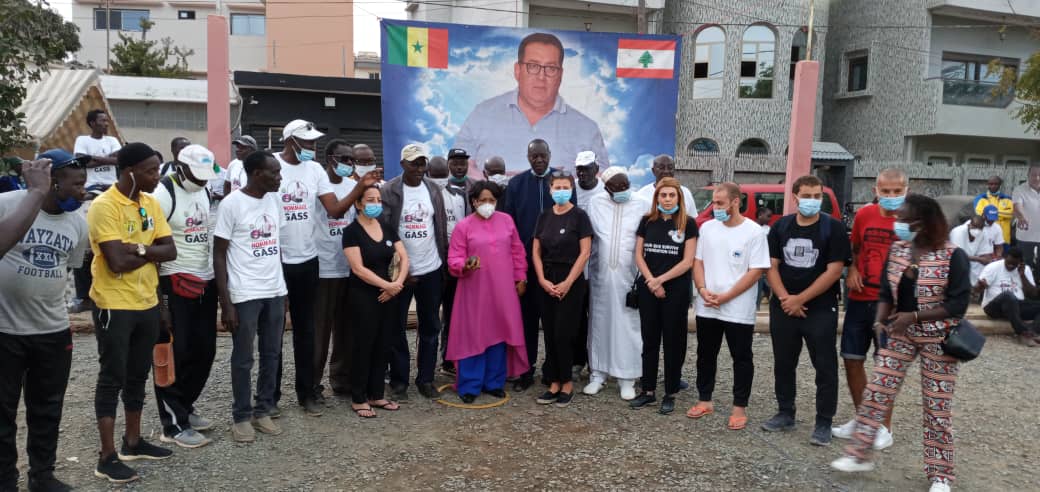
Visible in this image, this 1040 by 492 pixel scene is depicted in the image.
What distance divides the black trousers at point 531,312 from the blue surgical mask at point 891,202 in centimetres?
261

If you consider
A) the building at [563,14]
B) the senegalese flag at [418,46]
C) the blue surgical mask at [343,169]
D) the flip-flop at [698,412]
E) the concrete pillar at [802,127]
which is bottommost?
the flip-flop at [698,412]

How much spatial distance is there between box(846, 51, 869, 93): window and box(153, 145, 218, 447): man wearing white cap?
75.9 feet

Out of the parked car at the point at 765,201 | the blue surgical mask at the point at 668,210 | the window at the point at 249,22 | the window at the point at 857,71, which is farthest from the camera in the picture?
the window at the point at 249,22

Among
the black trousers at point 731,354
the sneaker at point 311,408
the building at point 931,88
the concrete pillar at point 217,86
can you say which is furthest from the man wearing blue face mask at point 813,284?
the building at point 931,88

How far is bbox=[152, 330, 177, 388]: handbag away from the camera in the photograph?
167 inches

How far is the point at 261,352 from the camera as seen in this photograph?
4.81 m

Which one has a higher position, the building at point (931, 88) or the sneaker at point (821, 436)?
the building at point (931, 88)

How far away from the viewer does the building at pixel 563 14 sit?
19422 millimetres

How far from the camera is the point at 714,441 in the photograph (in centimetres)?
486

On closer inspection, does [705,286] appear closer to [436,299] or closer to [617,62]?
[436,299]

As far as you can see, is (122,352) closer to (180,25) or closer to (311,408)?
(311,408)

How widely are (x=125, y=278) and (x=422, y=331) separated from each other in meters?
2.41

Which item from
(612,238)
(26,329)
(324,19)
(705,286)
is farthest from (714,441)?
(324,19)

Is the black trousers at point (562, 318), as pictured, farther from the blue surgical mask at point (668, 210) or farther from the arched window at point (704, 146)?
the arched window at point (704, 146)
